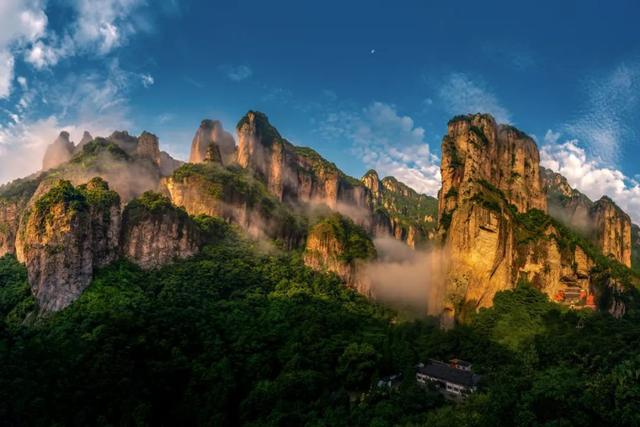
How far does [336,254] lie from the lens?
7925 cm

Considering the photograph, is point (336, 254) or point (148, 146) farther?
point (148, 146)

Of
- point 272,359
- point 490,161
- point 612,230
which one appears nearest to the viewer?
point 272,359

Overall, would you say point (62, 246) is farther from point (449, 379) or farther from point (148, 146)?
point (148, 146)

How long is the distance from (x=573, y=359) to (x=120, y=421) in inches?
1274

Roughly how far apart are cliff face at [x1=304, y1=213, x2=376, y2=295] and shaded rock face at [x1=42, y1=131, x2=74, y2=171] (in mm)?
45037

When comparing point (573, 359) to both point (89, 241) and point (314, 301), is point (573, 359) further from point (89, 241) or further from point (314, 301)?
point (89, 241)

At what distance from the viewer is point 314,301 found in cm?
6519

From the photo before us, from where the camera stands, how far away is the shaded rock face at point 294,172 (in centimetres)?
9938

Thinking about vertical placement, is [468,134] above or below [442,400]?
above

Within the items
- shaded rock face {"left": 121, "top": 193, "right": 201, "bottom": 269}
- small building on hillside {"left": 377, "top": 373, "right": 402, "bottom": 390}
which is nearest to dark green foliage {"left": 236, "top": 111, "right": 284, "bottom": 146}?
shaded rock face {"left": 121, "top": 193, "right": 201, "bottom": 269}

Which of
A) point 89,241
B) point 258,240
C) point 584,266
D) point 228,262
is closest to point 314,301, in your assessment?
point 228,262

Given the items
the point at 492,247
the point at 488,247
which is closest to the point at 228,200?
the point at 488,247

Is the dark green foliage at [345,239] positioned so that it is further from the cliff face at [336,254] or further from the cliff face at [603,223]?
the cliff face at [603,223]

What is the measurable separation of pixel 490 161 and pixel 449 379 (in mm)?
36391
